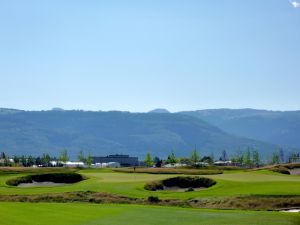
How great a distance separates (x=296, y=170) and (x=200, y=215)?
71107 millimetres

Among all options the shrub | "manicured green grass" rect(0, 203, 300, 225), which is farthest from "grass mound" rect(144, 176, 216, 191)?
"manicured green grass" rect(0, 203, 300, 225)

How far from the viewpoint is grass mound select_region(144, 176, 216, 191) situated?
71119 mm

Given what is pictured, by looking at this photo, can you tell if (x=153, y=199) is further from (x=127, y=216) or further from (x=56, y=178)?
(x=56, y=178)

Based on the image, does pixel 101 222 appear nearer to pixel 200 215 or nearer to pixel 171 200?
pixel 200 215

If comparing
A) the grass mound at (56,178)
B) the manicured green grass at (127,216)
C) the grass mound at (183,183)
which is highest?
the grass mound at (56,178)

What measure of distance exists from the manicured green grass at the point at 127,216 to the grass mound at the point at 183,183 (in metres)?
24.8

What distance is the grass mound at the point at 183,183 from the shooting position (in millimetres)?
71119

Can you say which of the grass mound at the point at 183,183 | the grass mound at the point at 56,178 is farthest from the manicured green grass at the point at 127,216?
the grass mound at the point at 56,178

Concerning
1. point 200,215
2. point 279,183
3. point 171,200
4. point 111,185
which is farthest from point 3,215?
point 279,183

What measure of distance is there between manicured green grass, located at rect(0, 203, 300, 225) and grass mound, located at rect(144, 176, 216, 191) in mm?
24836

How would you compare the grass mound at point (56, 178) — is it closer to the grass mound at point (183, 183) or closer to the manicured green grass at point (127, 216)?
the grass mound at point (183, 183)

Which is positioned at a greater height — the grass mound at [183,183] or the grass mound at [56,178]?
the grass mound at [56,178]

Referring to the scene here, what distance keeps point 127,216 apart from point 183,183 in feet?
114

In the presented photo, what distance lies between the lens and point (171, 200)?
2208 inches
